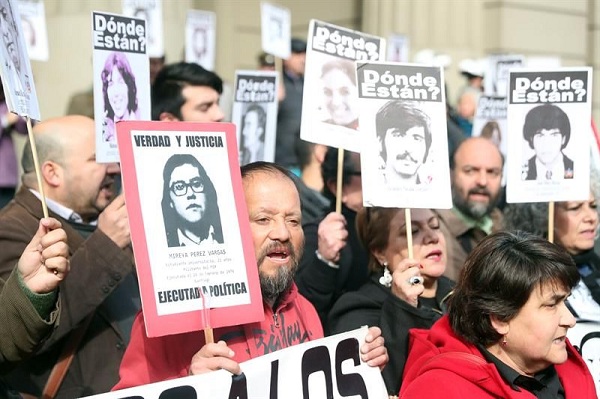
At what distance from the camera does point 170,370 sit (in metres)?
3.92

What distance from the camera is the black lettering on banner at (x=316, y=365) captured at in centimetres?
409

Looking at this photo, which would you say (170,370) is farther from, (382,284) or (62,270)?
(382,284)

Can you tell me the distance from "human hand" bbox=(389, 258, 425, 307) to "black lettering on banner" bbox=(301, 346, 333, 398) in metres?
0.65

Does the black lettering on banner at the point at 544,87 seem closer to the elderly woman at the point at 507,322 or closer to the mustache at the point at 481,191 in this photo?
the mustache at the point at 481,191

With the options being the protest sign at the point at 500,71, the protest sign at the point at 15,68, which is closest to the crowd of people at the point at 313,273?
the protest sign at the point at 15,68

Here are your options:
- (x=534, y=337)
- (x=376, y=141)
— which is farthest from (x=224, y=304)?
(x=376, y=141)

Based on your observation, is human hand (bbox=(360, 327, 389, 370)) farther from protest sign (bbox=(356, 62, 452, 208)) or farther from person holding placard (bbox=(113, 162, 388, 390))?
protest sign (bbox=(356, 62, 452, 208))

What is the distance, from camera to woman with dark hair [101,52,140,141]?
5.33 meters

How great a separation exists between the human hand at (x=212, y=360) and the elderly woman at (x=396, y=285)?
3.66 feet

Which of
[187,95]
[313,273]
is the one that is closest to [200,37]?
[187,95]

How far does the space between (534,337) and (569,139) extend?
2086 millimetres

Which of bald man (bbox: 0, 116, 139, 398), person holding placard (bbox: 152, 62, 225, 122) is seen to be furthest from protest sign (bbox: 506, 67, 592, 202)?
bald man (bbox: 0, 116, 139, 398)

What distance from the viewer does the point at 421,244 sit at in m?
5.35

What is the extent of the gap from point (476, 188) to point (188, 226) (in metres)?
3.32
